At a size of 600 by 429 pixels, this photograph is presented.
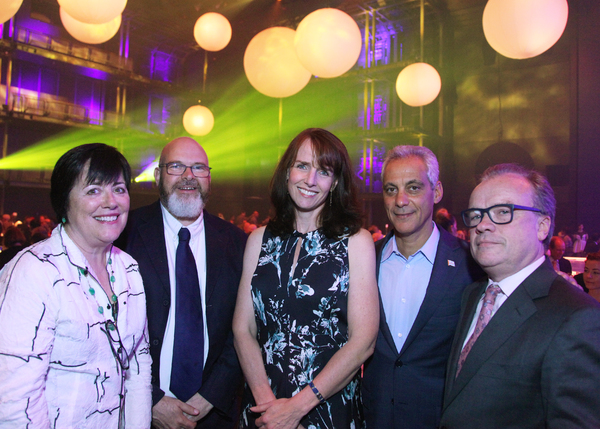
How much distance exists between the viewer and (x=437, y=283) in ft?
6.24

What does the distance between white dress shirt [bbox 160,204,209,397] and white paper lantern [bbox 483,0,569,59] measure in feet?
10.2

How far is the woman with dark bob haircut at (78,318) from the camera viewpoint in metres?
1.23

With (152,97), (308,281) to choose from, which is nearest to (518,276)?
(308,281)

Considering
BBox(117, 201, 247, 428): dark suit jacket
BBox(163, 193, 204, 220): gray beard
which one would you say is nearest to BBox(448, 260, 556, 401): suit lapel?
BBox(117, 201, 247, 428): dark suit jacket

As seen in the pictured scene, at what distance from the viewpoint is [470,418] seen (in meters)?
1.35

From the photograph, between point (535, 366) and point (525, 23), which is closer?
point (535, 366)

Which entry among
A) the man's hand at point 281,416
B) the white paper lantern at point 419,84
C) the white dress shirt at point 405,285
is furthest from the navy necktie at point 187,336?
the white paper lantern at point 419,84

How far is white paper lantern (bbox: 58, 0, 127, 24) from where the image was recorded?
316cm

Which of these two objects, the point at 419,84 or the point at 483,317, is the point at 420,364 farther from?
the point at 419,84

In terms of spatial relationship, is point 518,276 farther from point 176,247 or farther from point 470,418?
point 176,247

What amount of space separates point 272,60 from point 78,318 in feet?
12.7

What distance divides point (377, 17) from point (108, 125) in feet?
25.8

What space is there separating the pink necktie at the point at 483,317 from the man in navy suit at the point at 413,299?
34 centimetres

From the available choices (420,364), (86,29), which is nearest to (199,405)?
(420,364)
